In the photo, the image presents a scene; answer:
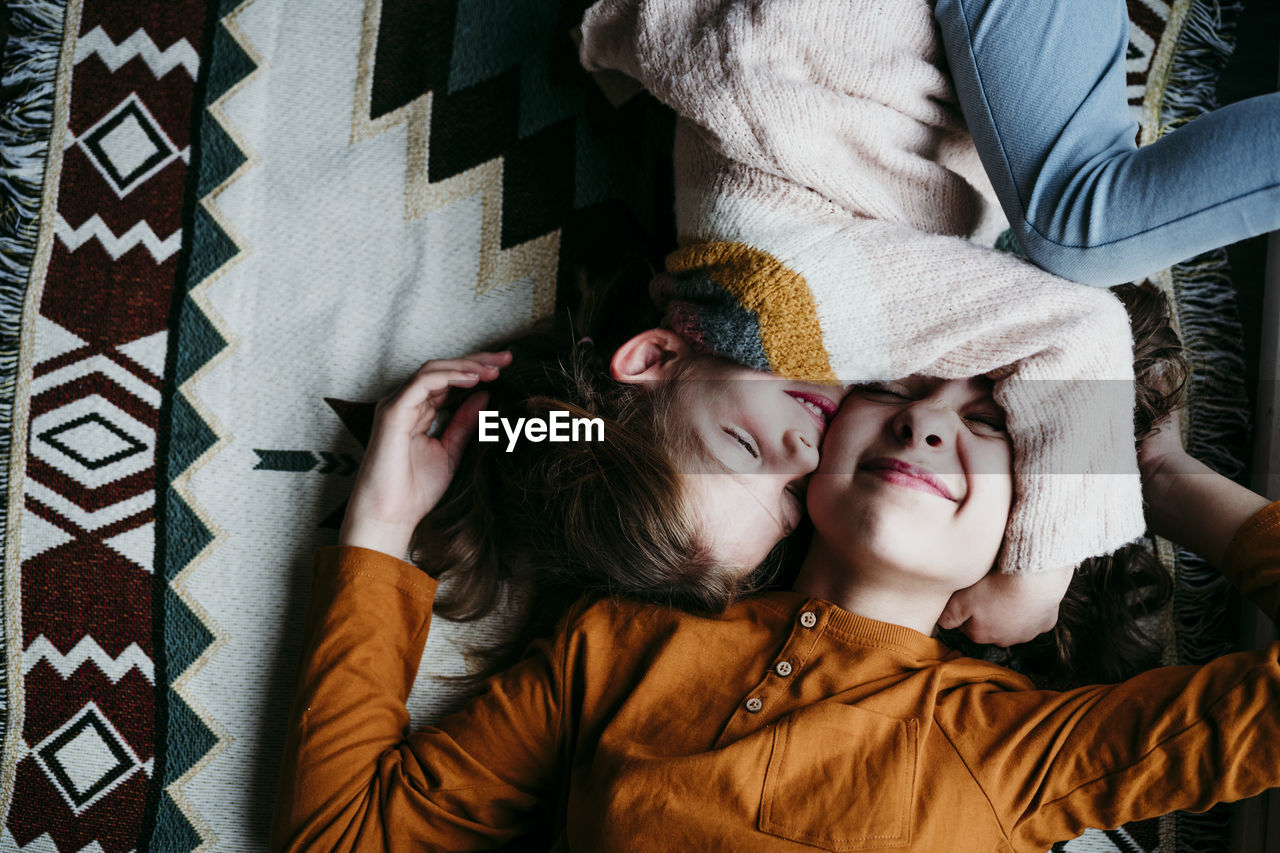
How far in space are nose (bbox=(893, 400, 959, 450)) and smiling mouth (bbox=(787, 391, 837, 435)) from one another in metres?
0.08

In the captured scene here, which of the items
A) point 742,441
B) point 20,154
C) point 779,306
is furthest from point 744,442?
point 20,154

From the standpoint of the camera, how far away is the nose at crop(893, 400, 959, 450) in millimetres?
867

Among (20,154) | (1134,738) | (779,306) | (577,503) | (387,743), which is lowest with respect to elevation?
(387,743)

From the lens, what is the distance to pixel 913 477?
862 mm

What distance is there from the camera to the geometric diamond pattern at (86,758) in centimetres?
106

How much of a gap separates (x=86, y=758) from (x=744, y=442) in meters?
0.94

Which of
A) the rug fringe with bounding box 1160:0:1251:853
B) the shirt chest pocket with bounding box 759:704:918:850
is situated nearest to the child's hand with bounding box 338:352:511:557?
the shirt chest pocket with bounding box 759:704:918:850

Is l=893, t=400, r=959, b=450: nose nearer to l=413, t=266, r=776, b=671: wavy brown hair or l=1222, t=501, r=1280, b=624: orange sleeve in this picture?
l=413, t=266, r=776, b=671: wavy brown hair

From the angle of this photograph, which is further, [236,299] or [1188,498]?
[236,299]

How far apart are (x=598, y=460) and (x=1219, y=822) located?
893 millimetres

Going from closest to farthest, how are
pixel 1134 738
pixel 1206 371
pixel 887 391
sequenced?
pixel 1134 738
pixel 887 391
pixel 1206 371

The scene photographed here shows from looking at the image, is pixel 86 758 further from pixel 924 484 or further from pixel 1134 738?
pixel 1134 738

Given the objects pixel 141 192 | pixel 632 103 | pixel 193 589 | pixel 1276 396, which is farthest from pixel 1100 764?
pixel 141 192

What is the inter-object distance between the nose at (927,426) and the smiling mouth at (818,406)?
0.08m
